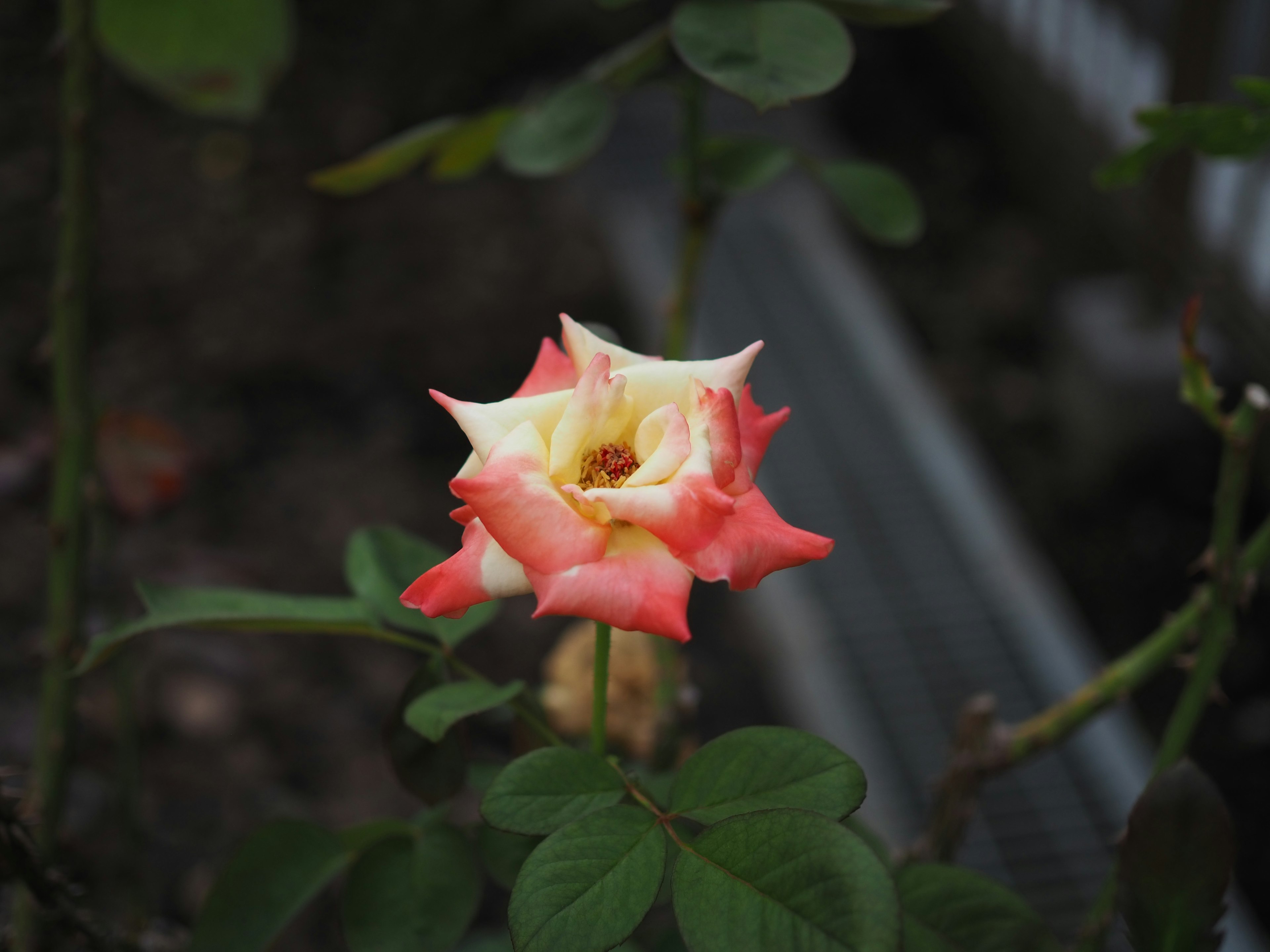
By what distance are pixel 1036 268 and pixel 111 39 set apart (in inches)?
56.7

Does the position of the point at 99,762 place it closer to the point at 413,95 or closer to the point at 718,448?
the point at 718,448

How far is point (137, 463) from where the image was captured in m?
0.54

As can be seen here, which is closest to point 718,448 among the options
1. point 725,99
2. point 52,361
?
point 52,361

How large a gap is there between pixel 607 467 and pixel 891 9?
0.77 ft

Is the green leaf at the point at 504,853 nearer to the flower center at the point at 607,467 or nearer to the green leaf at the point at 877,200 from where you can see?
the flower center at the point at 607,467

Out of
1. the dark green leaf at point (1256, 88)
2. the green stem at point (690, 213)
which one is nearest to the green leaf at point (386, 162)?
the green stem at point (690, 213)

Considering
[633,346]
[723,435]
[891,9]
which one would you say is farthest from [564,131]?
[633,346]

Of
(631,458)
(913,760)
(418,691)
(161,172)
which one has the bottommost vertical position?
(913,760)

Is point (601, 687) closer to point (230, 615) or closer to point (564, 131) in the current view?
point (230, 615)

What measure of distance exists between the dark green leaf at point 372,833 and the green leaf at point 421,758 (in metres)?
0.03

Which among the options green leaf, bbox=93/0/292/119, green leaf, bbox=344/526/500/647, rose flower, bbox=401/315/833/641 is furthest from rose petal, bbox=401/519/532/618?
green leaf, bbox=93/0/292/119

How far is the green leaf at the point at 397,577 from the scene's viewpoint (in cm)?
36

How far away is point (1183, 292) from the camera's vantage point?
47.7 inches

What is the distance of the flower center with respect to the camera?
279 millimetres
